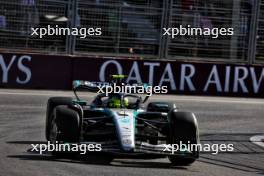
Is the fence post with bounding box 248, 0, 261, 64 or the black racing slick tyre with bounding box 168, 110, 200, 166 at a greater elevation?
the fence post with bounding box 248, 0, 261, 64

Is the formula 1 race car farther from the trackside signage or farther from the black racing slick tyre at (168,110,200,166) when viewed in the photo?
the trackside signage

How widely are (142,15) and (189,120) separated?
11158 mm

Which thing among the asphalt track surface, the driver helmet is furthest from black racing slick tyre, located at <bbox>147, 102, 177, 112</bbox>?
the asphalt track surface

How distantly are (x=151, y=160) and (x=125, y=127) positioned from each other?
785mm

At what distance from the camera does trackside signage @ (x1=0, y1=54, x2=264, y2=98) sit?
18.6 m

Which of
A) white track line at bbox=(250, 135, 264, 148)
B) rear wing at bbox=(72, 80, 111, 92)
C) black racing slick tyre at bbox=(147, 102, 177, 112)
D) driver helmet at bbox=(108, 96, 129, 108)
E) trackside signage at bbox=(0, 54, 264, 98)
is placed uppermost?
rear wing at bbox=(72, 80, 111, 92)

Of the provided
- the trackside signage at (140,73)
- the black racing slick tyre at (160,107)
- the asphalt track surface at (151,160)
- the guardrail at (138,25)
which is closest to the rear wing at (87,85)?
the black racing slick tyre at (160,107)

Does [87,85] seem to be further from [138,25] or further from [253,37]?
[253,37]

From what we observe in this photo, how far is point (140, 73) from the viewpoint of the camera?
752 inches

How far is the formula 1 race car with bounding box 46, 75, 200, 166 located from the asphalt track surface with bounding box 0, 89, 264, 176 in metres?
0.22

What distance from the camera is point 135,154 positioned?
9227 mm

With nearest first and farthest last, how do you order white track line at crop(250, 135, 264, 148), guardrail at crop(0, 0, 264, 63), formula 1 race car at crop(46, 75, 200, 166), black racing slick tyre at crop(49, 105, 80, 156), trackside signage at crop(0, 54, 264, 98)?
formula 1 race car at crop(46, 75, 200, 166), black racing slick tyre at crop(49, 105, 80, 156), white track line at crop(250, 135, 264, 148), trackside signage at crop(0, 54, 264, 98), guardrail at crop(0, 0, 264, 63)

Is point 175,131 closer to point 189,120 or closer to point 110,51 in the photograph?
point 189,120

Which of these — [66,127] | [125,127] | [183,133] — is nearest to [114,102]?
[125,127]
